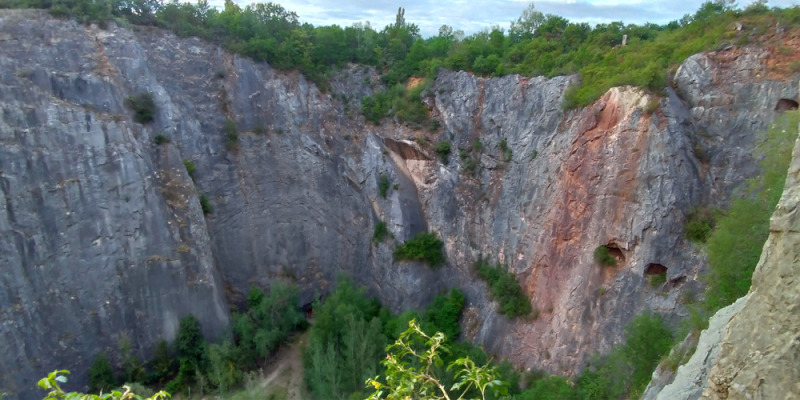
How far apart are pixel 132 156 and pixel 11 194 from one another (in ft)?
12.3

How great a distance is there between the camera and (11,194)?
16.6 m

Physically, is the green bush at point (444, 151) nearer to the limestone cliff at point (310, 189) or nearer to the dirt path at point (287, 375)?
the limestone cliff at point (310, 189)

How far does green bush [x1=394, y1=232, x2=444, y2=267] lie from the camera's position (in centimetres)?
2161

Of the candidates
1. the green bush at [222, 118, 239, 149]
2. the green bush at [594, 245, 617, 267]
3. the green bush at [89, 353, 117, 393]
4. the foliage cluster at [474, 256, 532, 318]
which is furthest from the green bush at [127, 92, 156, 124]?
the green bush at [594, 245, 617, 267]

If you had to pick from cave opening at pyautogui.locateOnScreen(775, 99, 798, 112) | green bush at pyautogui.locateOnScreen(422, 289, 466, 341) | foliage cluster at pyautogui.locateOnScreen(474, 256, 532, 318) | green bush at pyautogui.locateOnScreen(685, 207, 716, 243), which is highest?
cave opening at pyautogui.locateOnScreen(775, 99, 798, 112)

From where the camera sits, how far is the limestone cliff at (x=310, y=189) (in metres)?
14.7

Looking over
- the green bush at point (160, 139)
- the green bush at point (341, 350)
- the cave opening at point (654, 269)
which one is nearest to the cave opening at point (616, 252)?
the cave opening at point (654, 269)

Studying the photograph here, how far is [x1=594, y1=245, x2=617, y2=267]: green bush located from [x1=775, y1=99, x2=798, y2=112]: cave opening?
221 inches

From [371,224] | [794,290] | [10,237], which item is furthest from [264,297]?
[794,290]

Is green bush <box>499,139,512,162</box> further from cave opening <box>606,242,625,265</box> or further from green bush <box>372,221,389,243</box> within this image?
green bush <box>372,221,389,243</box>

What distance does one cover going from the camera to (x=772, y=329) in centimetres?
433

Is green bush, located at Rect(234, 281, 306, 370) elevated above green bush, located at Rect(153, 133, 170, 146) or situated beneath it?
situated beneath

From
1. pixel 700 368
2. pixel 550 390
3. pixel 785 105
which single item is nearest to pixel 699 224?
pixel 785 105

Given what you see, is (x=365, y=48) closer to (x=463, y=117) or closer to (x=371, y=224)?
(x=463, y=117)
